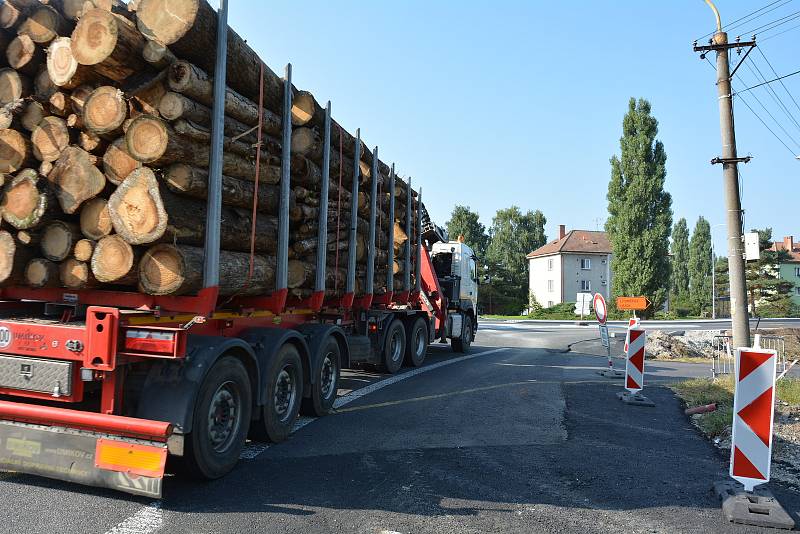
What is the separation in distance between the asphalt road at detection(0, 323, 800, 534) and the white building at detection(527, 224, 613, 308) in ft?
191

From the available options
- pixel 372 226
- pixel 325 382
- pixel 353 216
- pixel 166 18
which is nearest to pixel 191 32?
pixel 166 18

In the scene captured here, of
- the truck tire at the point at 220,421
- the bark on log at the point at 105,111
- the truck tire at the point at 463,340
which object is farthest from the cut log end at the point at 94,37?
the truck tire at the point at 463,340

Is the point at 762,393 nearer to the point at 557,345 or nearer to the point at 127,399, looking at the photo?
the point at 127,399

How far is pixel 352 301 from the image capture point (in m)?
8.32

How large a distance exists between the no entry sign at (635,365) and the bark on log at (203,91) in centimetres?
624

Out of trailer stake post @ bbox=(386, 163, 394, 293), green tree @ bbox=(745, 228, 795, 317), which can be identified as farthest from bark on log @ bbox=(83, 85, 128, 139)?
green tree @ bbox=(745, 228, 795, 317)

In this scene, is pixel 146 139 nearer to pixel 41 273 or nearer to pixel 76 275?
pixel 76 275

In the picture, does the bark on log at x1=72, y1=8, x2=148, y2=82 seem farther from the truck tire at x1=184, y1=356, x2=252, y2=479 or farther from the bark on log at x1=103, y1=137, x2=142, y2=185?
the truck tire at x1=184, y1=356, x2=252, y2=479

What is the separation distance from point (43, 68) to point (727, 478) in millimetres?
6718

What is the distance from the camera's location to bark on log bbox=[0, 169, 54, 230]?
429cm

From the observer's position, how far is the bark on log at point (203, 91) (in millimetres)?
4312

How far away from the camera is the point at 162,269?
4.23m

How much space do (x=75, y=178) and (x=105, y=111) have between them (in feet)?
1.83

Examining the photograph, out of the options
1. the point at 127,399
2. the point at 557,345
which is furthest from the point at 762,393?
the point at 557,345
